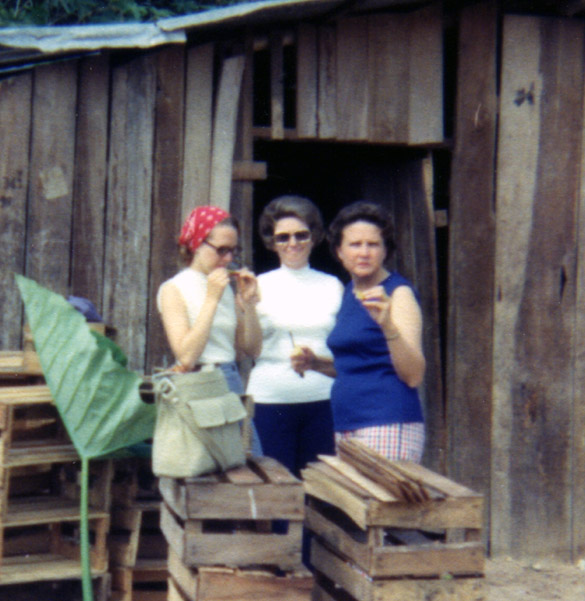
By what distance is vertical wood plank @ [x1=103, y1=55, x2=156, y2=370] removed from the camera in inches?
209

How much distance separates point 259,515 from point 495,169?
9.44 ft

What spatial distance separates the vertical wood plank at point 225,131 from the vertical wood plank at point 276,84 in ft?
0.64

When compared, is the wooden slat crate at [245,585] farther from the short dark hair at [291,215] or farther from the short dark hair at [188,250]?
the short dark hair at [291,215]

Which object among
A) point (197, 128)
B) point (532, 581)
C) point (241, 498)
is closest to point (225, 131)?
point (197, 128)

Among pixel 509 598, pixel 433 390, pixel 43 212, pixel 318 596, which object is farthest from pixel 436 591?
pixel 43 212

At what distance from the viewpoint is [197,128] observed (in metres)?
5.46

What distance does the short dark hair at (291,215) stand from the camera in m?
4.60

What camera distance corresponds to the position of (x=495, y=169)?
6008mm

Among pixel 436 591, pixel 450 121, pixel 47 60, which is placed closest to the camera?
pixel 436 591

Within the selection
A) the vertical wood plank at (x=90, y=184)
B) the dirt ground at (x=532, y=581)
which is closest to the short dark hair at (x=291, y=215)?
the vertical wood plank at (x=90, y=184)

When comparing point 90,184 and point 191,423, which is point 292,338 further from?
point 90,184

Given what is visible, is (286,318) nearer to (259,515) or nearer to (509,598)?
(259,515)

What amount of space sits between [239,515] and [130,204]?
2004 millimetres

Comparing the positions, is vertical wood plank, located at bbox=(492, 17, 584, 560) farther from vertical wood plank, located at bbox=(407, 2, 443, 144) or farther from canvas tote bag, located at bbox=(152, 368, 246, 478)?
canvas tote bag, located at bbox=(152, 368, 246, 478)
